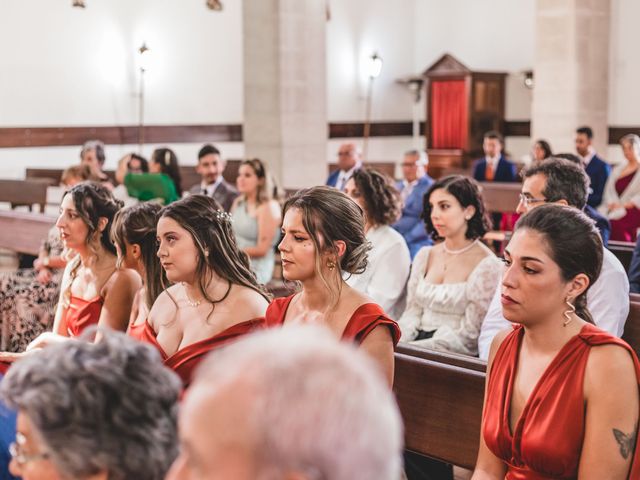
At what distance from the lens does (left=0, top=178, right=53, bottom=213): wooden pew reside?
10148 millimetres

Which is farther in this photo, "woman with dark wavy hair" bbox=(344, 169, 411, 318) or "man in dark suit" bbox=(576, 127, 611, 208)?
"man in dark suit" bbox=(576, 127, 611, 208)

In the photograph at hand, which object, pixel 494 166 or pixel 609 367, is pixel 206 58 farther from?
pixel 609 367

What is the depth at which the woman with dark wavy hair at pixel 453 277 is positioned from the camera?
12.9ft

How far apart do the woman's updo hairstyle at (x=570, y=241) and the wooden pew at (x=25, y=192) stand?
859 centimetres

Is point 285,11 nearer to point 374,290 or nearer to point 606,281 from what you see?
point 374,290

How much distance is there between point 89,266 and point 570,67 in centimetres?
830

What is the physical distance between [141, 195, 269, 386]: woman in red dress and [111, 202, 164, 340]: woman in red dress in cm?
28

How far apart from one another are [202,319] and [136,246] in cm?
64

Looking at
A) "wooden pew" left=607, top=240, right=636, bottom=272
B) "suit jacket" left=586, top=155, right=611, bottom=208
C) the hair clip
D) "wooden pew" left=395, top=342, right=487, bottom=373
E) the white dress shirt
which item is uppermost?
the hair clip

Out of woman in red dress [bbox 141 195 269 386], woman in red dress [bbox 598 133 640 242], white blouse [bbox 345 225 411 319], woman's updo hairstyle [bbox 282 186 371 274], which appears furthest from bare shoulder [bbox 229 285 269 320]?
woman in red dress [bbox 598 133 640 242]

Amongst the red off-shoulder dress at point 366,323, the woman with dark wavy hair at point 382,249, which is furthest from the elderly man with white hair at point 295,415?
the woman with dark wavy hair at point 382,249

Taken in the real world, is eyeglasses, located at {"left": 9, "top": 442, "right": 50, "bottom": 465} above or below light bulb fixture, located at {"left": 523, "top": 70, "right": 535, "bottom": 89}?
below

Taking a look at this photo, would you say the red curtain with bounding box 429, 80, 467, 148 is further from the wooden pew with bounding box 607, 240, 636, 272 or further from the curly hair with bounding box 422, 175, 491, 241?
the curly hair with bounding box 422, 175, 491, 241

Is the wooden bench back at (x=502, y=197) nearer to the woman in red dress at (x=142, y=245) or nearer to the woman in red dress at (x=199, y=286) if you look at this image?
the woman in red dress at (x=142, y=245)
